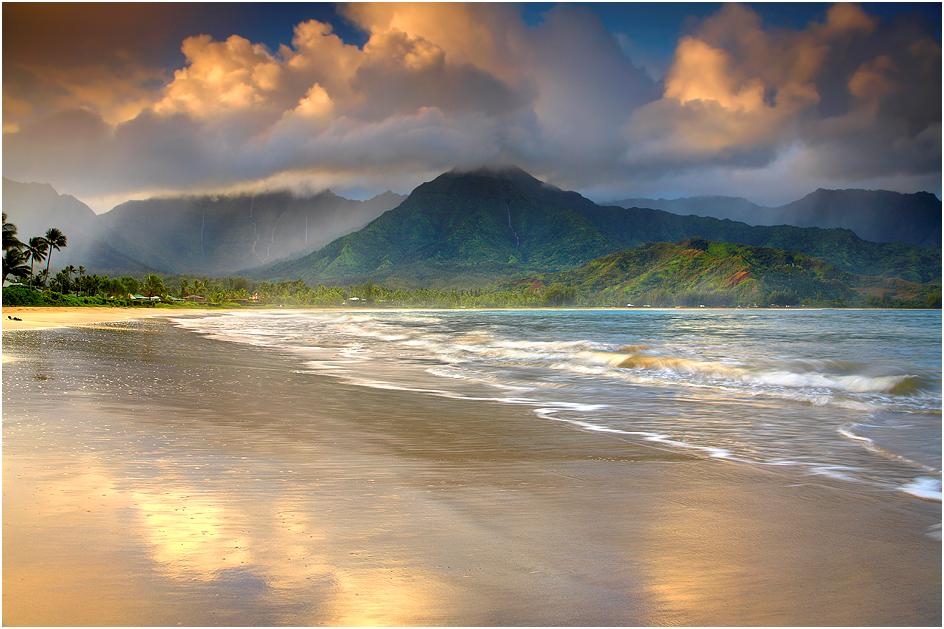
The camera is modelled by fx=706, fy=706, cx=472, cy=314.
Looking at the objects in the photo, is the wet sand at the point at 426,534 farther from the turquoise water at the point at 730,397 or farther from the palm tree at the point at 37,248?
the palm tree at the point at 37,248

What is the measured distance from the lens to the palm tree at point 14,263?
10612 centimetres

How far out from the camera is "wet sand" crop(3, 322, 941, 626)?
14.7ft

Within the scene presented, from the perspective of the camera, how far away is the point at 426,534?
583cm

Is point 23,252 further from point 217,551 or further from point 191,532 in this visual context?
point 217,551

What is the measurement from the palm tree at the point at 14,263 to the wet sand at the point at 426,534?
375ft

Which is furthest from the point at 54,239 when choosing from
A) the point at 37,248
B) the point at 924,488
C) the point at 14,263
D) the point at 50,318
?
the point at 924,488

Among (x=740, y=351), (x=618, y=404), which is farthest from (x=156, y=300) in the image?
(x=618, y=404)

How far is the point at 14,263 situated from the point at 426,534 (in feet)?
405

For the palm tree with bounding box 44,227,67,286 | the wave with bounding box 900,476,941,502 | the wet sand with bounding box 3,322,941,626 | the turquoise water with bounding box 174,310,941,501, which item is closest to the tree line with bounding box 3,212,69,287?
the palm tree with bounding box 44,227,67,286

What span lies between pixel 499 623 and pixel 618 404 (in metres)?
11.3

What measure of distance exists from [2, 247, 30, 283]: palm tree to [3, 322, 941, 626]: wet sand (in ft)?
375

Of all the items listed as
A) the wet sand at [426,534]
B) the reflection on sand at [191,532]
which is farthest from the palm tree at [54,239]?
the reflection on sand at [191,532]

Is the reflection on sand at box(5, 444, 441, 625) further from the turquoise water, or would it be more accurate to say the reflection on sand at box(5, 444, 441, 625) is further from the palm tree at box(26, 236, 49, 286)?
the palm tree at box(26, 236, 49, 286)

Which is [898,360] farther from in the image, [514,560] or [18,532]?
[18,532]
